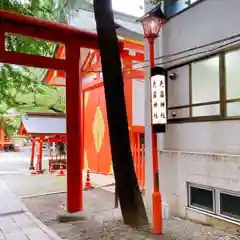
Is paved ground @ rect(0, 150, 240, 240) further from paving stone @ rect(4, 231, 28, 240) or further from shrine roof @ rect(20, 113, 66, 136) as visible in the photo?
shrine roof @ rect(20, 113, 66, 136)

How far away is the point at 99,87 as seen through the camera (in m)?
13.7

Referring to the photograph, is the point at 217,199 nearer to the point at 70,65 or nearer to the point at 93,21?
the point at 70,65

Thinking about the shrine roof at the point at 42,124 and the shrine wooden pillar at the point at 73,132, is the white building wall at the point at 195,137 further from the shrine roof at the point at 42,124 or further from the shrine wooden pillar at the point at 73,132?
the shrine roof at the point at 42,124

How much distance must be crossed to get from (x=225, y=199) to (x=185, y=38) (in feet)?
11.4

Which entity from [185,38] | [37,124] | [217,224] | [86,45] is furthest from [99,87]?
[217,224]

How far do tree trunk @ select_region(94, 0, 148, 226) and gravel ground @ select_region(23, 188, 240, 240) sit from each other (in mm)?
416

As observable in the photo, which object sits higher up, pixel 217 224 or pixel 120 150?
pixel 120 150

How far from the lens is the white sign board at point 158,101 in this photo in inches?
219

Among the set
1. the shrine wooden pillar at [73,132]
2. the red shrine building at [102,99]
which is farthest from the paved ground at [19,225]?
the red shrine building at [102,99]

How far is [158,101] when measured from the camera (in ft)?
18.3

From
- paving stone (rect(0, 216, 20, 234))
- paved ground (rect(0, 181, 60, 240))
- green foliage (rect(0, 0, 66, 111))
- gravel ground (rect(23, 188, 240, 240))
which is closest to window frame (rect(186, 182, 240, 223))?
gravel ground (rect(23, 188, 240, 240))

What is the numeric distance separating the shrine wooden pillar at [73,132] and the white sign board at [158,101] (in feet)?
7.70

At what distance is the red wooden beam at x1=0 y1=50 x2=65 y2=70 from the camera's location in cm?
650

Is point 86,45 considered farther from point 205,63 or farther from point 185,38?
point 205,63
